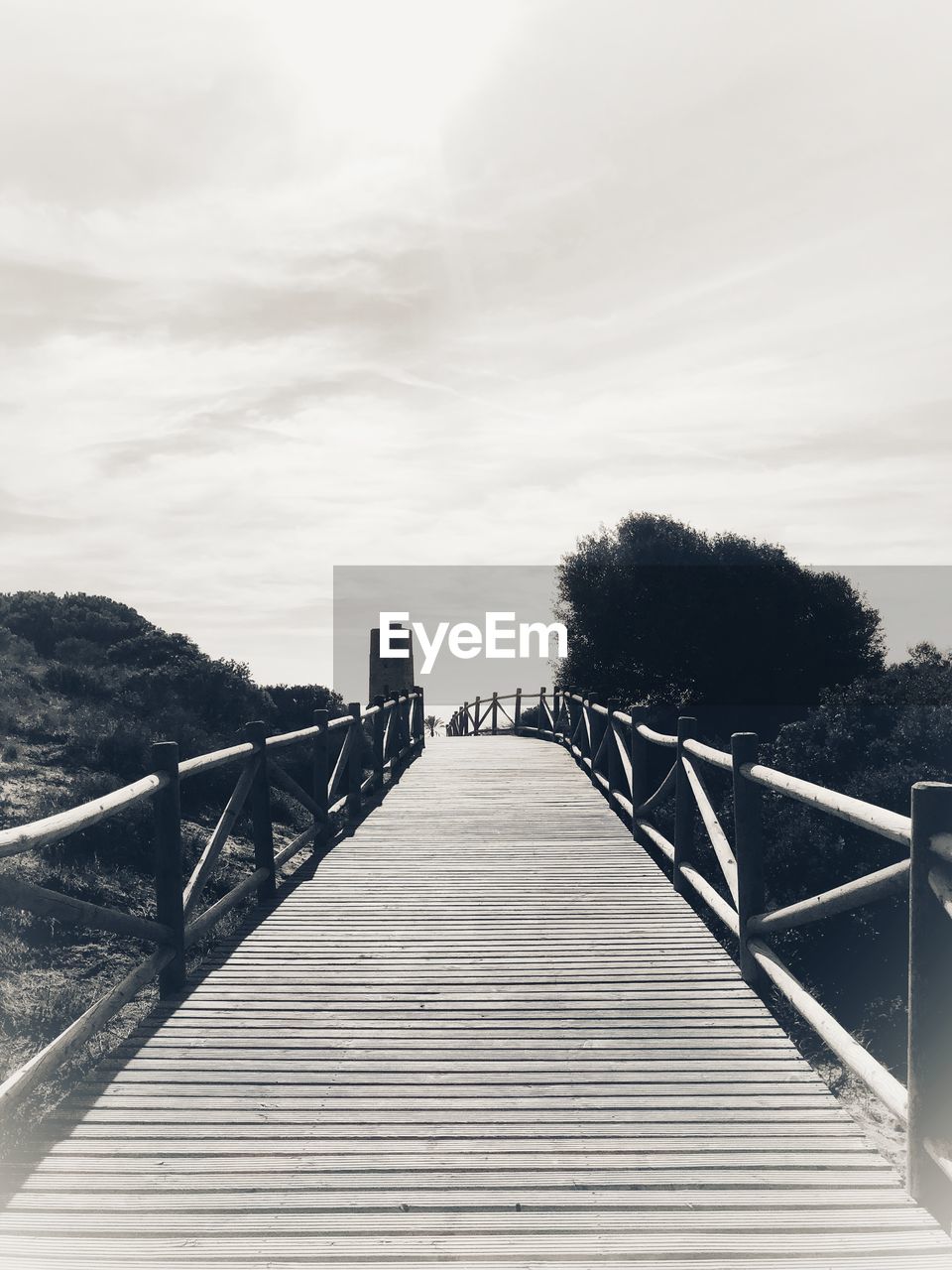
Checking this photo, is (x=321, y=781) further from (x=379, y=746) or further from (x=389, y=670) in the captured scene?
(x=389, y=670)

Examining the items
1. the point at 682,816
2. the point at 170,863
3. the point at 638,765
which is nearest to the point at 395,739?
the point at 638,765

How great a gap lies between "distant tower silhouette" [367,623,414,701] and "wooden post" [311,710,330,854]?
16.7 m

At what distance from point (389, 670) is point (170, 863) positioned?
20.6 m

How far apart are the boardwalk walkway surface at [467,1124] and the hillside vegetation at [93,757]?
1968mm

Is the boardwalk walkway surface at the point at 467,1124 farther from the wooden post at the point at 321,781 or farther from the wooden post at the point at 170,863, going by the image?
the wooden post at the point at 321,781

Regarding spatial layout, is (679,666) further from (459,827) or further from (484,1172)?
(484,1172)

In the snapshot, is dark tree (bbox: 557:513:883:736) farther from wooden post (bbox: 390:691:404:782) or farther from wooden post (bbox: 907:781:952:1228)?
wooden post (bbox: 907:781:952:1228)

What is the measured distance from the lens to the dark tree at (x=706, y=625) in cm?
2723

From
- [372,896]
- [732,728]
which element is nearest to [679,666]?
[732,728]

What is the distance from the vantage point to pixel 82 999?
759 centimetres

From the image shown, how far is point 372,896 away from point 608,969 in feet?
6.89

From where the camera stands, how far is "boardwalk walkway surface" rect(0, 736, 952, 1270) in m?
2.85

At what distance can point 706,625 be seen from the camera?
27.6 metres

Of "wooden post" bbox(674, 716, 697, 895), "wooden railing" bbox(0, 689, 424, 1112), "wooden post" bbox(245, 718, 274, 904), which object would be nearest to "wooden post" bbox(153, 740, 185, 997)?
"wooden railing" bbox(0, 689, 424, 1112)
